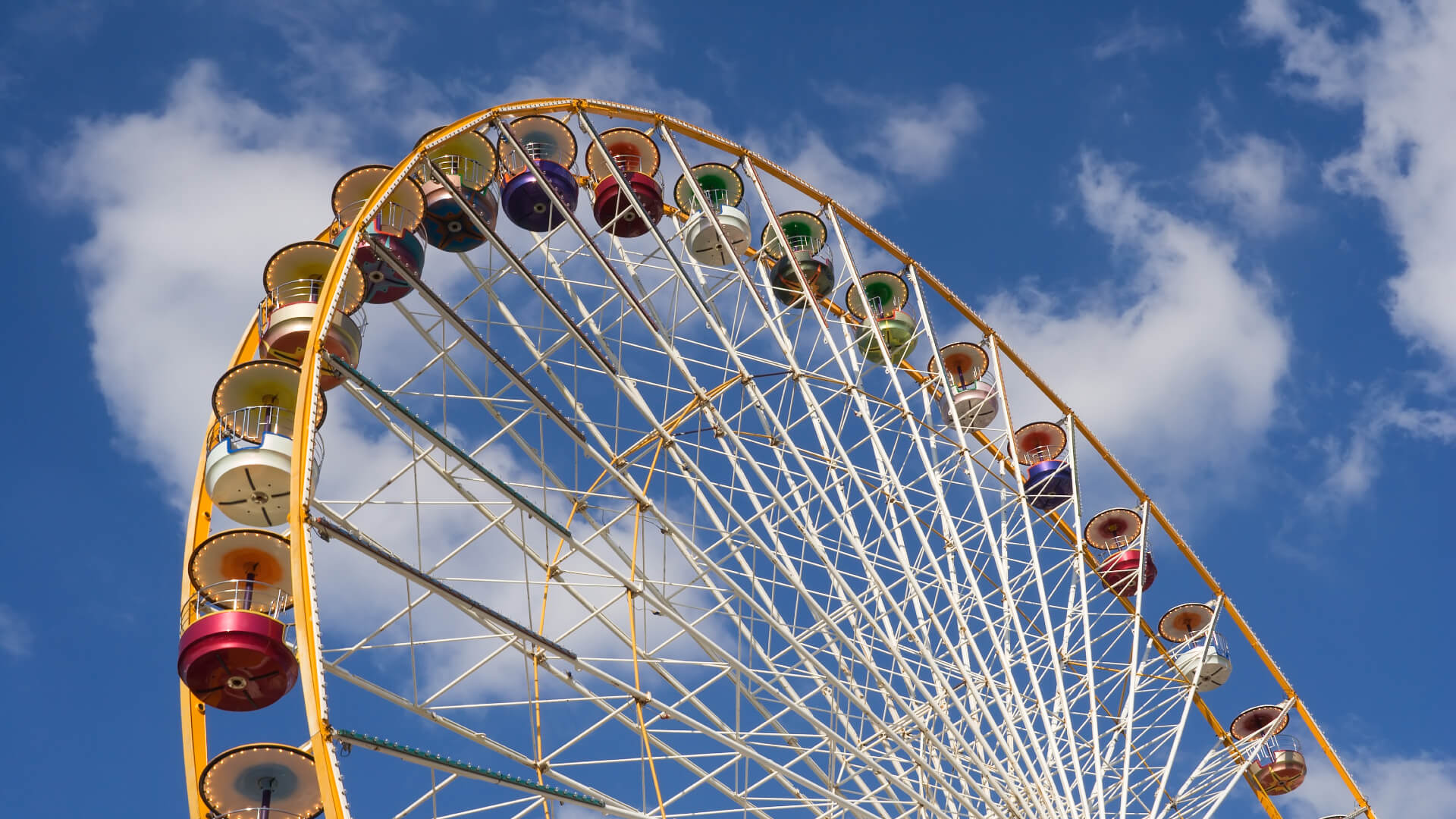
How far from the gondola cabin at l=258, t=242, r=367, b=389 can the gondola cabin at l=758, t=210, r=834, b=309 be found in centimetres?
737

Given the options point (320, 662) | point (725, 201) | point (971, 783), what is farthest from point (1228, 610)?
point (320, 662)

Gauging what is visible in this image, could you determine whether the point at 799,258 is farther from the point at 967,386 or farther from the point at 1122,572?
the point at 1122,572

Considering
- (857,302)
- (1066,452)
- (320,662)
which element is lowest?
(320,662)

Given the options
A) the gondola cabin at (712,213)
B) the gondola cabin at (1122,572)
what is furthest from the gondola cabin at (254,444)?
the gondola cabin at (1122,572)

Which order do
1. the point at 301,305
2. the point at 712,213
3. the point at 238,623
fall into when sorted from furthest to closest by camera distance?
the point at 712,213, the point at 301,305, the point at 238,623

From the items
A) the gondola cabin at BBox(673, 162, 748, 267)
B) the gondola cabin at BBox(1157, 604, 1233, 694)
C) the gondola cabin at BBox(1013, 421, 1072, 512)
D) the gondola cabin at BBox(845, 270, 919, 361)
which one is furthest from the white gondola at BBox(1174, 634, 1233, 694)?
the gondola cabin at BBox(673, 162, 748, 267)

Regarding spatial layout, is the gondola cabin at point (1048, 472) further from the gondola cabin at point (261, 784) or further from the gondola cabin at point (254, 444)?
the gondola cabin at point (261, 784)

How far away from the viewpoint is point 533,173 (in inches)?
688

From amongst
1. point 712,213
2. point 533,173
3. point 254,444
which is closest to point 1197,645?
point 712,213

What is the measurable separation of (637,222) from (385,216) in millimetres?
4634

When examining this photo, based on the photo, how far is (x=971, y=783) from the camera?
15.8 m

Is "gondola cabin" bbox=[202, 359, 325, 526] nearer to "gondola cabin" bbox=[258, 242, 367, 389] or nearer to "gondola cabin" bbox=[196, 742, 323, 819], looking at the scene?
"gondola cabin" bbox=[258, 242, 367, 389]

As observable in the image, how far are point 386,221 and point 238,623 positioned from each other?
550cm

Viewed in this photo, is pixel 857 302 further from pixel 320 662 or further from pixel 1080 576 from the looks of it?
pixel 320 662
